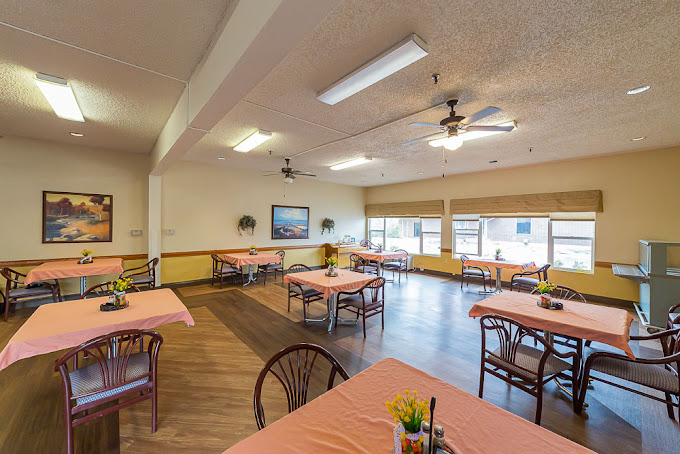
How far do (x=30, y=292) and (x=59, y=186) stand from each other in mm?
1957

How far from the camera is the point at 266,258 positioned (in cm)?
618

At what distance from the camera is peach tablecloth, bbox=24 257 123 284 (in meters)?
4.03

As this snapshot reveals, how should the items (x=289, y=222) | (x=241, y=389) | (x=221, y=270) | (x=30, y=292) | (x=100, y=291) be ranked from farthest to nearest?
(x=289, y=222), (x=221, y=270), (x=30, y=292), (x=100, y=291), (x=241, y=389)

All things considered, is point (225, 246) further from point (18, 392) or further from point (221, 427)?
point (221, 427)

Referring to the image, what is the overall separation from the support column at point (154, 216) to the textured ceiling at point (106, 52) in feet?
5.95

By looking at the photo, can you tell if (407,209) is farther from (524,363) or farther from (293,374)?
(293,374)

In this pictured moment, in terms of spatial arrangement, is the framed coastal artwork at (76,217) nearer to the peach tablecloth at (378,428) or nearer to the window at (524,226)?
the peach tablecloth at (378,428)

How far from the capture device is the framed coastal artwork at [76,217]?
15.5 ft

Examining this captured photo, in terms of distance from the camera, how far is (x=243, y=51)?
5.09ft

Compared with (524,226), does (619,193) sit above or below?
above

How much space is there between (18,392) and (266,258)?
4088mm

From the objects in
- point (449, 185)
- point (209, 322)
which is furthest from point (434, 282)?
point (209, 322)

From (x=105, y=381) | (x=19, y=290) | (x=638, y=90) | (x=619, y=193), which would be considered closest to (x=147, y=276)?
(x=19, y=290)

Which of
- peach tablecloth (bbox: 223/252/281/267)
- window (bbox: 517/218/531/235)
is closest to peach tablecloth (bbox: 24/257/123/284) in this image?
peach tablecloth (bbox: 223/252/281/267)
